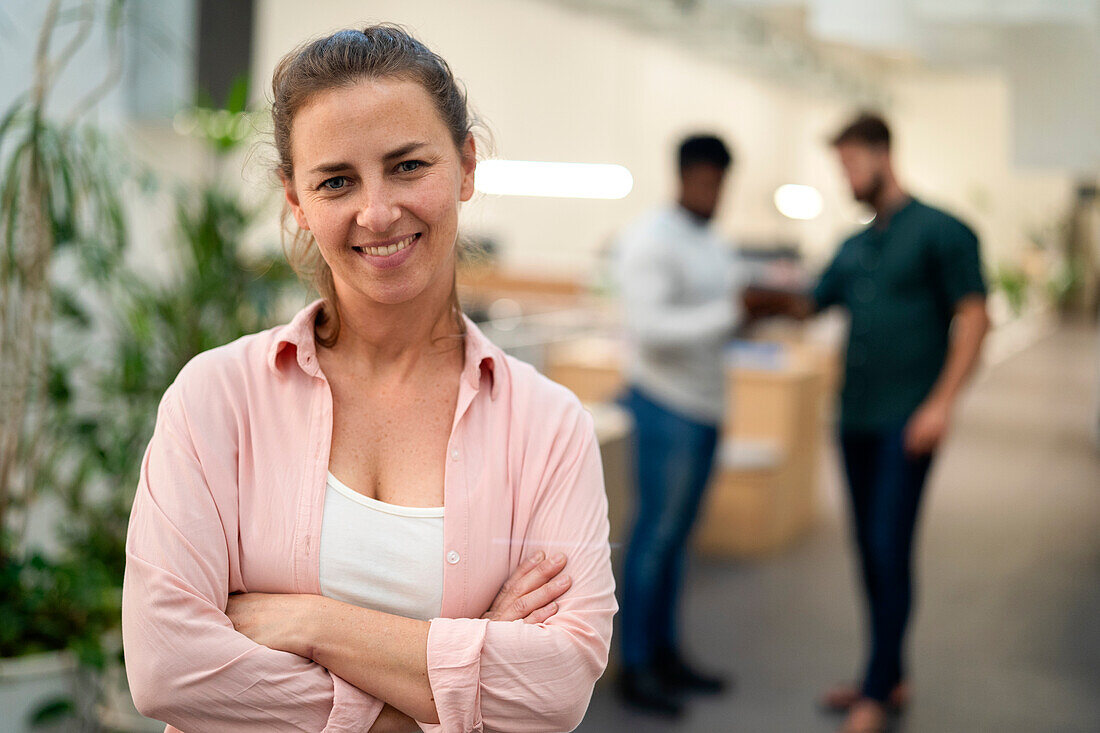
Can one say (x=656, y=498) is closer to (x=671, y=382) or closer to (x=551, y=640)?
(x=671, y=382)

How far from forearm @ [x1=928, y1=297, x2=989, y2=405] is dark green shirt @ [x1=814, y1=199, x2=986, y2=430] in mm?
47

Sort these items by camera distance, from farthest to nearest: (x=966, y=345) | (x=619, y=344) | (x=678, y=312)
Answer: (x=619, y=344), (x=678, y=312), (x=966, y=345)

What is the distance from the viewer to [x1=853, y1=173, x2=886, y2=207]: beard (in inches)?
125

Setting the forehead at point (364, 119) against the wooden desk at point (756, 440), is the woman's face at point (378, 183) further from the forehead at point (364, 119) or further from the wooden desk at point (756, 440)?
the wooden desk at point (756, 440)

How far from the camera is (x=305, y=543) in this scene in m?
1.14

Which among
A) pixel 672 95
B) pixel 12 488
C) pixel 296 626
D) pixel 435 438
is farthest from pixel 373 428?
pixel 672 95

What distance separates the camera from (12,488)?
2838 millimetres

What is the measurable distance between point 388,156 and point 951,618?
3807 millimetres

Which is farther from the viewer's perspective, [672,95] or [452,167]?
[672,95]

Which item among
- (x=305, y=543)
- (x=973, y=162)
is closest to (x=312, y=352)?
(x=305, y=543)

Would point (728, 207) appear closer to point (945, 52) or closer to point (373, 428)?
point (945, 52)

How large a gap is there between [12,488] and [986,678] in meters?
3.08

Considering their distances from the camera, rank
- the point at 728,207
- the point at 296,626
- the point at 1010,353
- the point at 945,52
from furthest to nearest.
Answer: the point at 1010,353 < the point at 728,207 < the point at 945,52 < the point at 296,626

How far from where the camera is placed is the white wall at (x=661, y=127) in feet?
23.9
